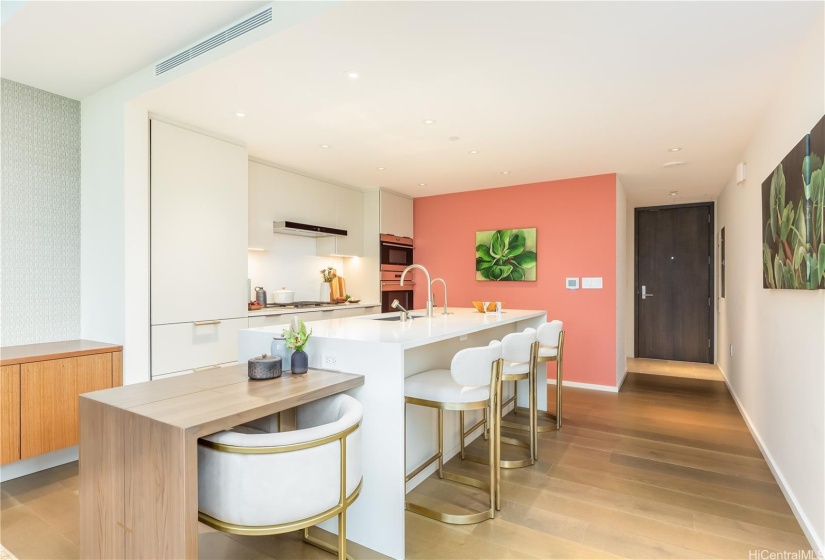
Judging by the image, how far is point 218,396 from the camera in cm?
164

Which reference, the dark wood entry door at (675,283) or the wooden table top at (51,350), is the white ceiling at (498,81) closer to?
the wooden table top at (51,350)

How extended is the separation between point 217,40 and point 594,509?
320cm

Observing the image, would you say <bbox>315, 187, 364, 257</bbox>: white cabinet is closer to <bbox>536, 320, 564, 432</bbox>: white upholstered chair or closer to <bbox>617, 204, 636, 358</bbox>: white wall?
<bbox>536, 320, 564, 432</bbox>: white upholstered chair

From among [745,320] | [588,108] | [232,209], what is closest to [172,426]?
[232,209]

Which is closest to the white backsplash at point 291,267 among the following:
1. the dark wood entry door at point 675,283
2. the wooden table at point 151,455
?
the wooden table at point 151,455

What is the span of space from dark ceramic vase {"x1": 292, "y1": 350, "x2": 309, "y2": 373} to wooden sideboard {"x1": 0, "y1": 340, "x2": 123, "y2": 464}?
174 centimetres

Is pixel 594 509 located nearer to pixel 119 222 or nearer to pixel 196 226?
pixel 196 226

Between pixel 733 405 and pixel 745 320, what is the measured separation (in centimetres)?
102

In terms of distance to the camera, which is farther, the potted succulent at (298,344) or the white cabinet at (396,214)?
the white cabinet at (396,214)

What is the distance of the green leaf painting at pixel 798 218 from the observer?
1831mm

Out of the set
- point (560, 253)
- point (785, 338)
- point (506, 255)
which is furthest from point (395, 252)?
point (785, 338)

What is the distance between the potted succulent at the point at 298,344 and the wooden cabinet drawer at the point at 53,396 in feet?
5.71

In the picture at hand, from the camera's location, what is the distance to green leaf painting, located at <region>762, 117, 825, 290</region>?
1831 millimetres

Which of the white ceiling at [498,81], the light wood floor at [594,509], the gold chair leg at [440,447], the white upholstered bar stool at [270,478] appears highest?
the white ceiling at [498,81]
